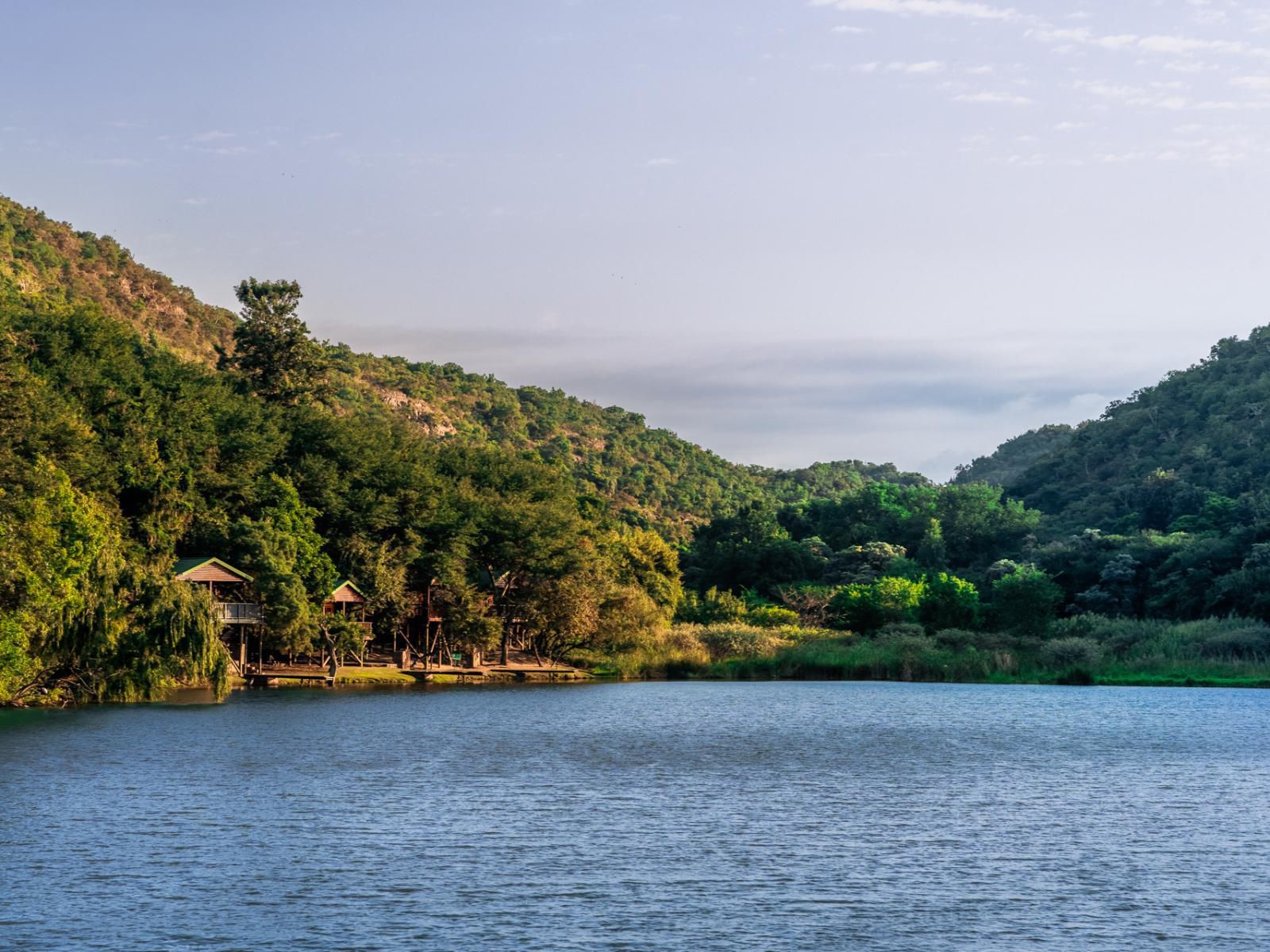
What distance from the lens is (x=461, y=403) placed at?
14862 cm

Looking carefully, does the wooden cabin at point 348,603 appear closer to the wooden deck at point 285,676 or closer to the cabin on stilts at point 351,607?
the cabin on stilts at point 351,607

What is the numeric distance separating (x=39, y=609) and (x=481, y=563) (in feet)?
107

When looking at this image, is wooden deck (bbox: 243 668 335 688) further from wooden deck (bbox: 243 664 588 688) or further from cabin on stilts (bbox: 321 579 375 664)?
cabin on stilts (bbox: 321 579 375 664)

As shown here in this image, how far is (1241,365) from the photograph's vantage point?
13462 cm

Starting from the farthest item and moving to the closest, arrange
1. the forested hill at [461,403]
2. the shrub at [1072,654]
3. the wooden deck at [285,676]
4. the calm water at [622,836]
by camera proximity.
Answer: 1. the forested hill at [461,403]
2. the shrub at [1072,654]
3. the wooden deck at [285,676]
4. the calm water at [622,836]

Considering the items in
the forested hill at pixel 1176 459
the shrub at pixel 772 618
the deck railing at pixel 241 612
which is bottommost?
the shrub at pixel 772 618

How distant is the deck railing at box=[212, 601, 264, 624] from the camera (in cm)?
5631

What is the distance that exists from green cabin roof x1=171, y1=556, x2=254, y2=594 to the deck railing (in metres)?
1.16

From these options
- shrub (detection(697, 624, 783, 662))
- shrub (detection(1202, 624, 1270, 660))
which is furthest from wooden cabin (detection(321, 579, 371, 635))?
shrub (detection(1202, 624, 1270, 660))

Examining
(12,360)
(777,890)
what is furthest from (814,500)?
(777,890)

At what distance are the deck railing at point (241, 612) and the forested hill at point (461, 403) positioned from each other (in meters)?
39.1

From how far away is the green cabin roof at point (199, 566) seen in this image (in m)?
55.8

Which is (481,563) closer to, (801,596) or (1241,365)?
(801,596)

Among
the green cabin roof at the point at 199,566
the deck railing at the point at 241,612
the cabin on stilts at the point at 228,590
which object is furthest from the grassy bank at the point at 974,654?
the green cabin roof at the point at 199,566
